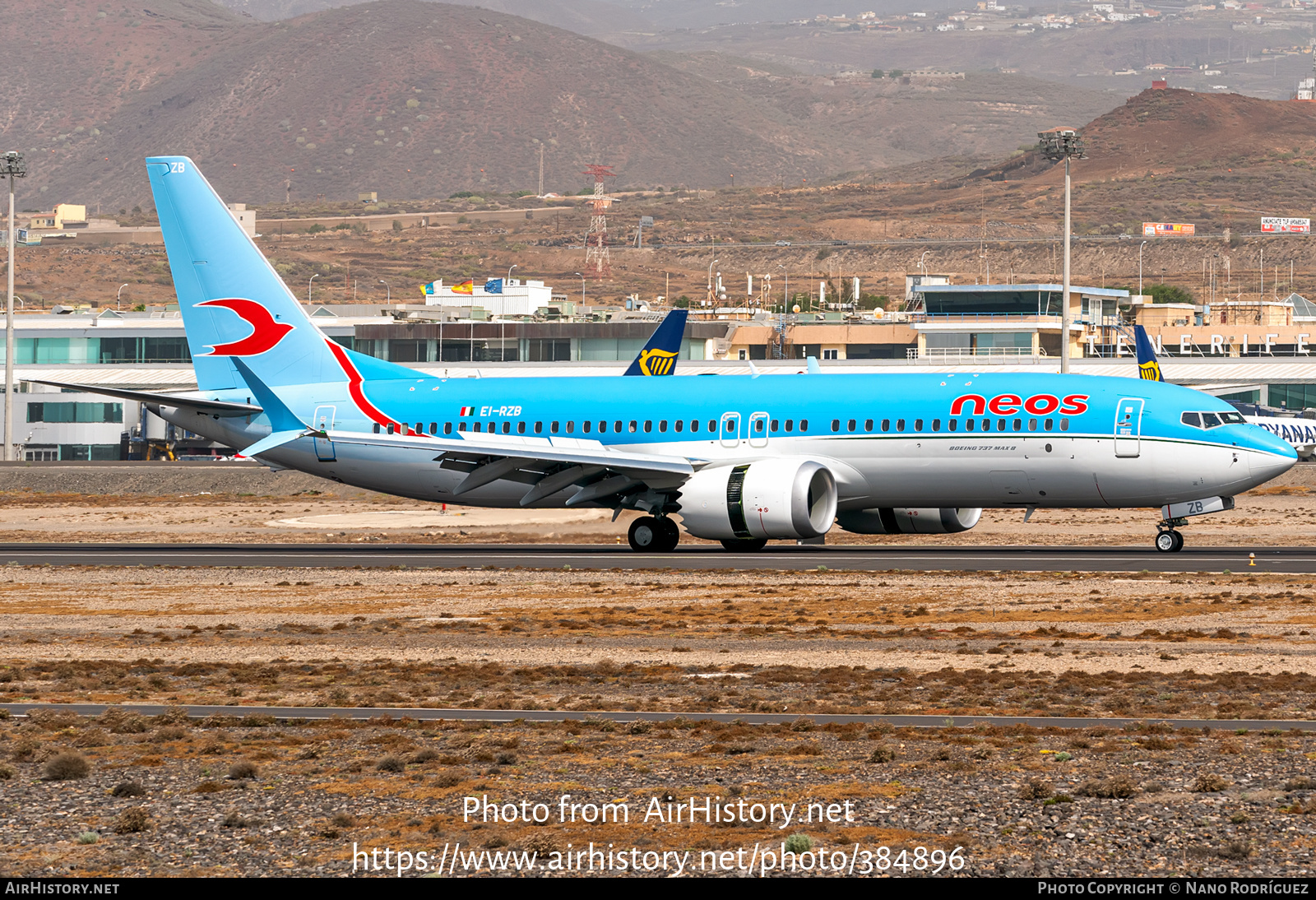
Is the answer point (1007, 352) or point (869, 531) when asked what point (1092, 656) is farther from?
point (1007, 352)

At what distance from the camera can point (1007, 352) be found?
120 meters

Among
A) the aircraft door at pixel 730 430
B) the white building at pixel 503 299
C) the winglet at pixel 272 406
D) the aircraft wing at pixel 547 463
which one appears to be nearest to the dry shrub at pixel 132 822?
the aircraft wing at pixel 547 463

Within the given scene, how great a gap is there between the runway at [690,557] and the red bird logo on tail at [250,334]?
5.85 m

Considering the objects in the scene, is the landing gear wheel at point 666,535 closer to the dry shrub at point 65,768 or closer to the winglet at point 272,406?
the winglet at point 272,406

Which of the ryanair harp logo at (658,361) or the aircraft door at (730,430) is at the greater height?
the ryanair harp logo at (658,361)

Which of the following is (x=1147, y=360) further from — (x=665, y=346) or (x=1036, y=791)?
(x=1036, y=791)

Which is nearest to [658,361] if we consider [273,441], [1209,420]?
[273,441]

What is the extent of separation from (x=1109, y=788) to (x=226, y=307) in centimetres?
3868

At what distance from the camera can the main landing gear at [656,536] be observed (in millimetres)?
43500

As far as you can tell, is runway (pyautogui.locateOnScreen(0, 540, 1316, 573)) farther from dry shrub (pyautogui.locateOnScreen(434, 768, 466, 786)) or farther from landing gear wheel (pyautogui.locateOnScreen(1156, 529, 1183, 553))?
dry shrub (pyautogui.locateOnScreen(434, 768, 466, 786))

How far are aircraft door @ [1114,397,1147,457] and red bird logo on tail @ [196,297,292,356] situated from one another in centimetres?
2422

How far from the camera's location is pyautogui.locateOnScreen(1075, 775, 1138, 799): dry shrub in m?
14.5

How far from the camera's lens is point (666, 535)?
43.5m

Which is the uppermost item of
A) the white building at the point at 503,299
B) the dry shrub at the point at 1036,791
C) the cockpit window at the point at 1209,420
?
the white building at the point at 503,299
